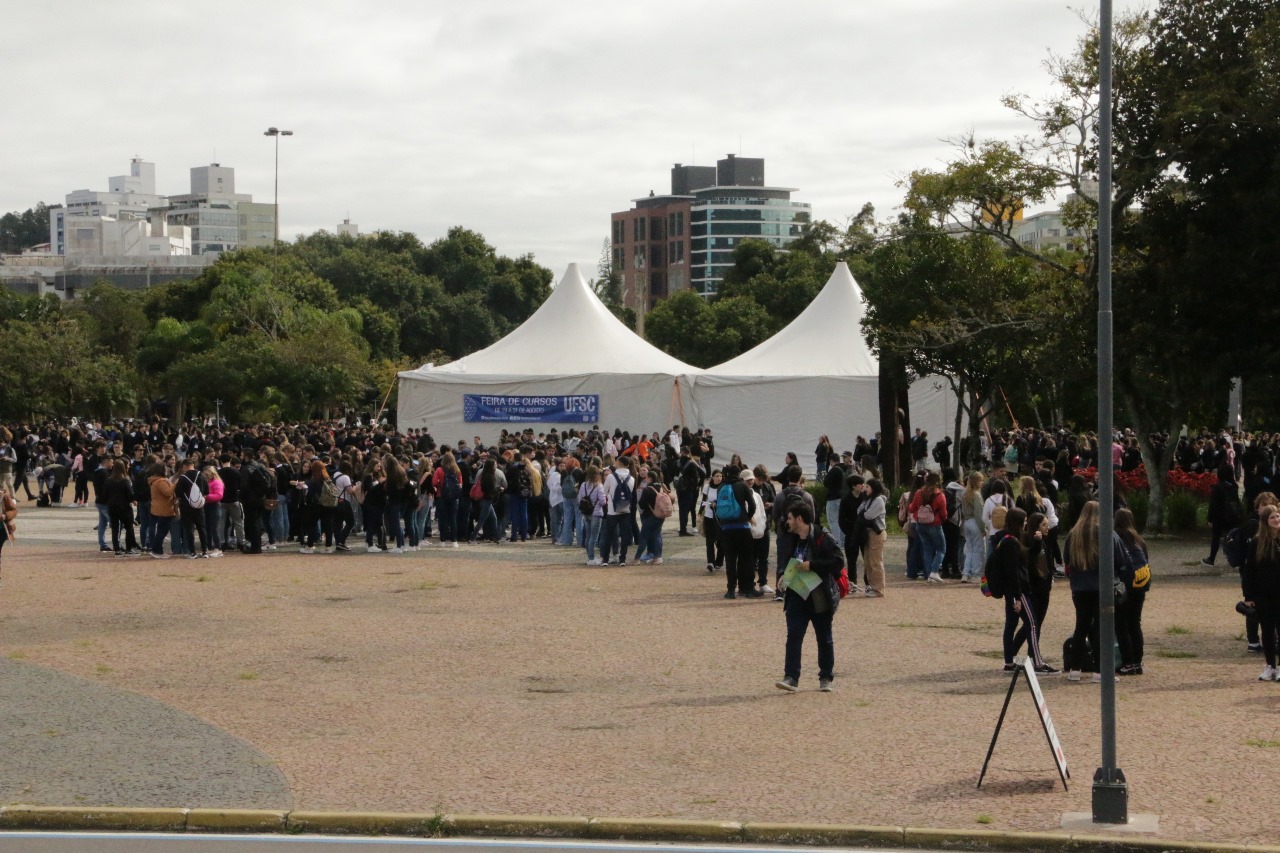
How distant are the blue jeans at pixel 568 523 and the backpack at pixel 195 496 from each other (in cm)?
562

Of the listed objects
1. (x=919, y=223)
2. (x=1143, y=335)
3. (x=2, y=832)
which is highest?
(x=919, y=223)

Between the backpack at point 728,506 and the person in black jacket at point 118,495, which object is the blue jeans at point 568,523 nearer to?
the backpack at point 728,506

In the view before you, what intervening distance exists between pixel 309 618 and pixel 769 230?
16149 cm

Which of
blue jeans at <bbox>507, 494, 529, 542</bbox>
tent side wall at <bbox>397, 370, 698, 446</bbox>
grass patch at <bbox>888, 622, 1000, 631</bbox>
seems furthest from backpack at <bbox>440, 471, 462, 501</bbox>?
tent side wall at <bbox>397, 370, 698, 446</bbox>

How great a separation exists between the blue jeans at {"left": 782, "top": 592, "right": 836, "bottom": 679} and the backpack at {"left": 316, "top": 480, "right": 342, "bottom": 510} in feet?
40.5

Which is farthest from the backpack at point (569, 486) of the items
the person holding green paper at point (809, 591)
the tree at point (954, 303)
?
the person holding green paper at point (809, 591)

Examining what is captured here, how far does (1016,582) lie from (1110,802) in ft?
14.4

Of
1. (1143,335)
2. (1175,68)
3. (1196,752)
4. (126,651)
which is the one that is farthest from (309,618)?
(1175,68)

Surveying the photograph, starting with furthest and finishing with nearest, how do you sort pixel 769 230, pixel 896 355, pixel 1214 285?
pixel 769 230 < pixel 896 355 < pixel 1214 285

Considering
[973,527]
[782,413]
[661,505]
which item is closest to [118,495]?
[661,505]

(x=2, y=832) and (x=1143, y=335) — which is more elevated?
(x=1143, y=335)

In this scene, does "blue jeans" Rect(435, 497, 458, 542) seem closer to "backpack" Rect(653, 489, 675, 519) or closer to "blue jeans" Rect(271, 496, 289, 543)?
"blue jeans" Rect(271, 496, 289, 543)

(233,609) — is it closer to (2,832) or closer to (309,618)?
(309,618)

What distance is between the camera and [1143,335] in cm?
2147
